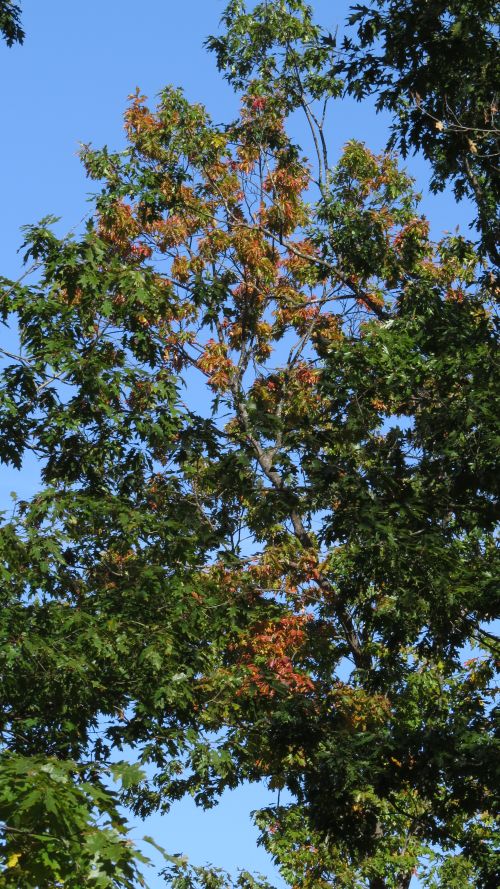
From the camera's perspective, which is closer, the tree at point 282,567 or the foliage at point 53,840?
the foliage at point 53,840

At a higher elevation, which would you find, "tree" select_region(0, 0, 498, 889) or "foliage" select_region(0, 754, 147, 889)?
"tree" select_region(0, 0, 498, 889)

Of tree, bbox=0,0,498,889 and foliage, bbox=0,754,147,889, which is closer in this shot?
foliage, bbox=0,754,147,889

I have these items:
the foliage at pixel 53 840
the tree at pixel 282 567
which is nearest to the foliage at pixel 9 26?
the tree at pixel 282 567

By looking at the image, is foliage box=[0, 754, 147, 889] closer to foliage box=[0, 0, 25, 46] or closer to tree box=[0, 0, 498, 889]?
tree box=[0, 0, 498, 889]

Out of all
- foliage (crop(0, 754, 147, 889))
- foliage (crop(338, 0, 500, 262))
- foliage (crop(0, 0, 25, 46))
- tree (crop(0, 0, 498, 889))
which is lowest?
foliage (crop(0, 754, 147, 889))

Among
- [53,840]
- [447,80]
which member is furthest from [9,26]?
[53,840]

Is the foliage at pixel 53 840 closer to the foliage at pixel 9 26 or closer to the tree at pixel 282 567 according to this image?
the tree at pixel 282 567

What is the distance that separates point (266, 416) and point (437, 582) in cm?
362

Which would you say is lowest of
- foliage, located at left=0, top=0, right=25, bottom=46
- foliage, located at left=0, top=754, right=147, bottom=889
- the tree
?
foliage, located at left=0, top=754, right=147, bottom=889

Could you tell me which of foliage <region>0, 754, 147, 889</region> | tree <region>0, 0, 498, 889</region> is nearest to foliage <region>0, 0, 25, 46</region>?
tree <region>0, 0, 498, 889</region>

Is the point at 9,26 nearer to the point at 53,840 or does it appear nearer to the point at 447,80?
the point at 447,80

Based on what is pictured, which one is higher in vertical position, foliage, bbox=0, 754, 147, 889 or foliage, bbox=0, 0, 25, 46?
foliage, bbox=0, 0, 25, 46

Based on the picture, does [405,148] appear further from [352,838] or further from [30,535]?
[352,838]

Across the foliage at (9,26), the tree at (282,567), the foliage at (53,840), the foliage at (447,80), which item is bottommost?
the foliage at (53,840)
